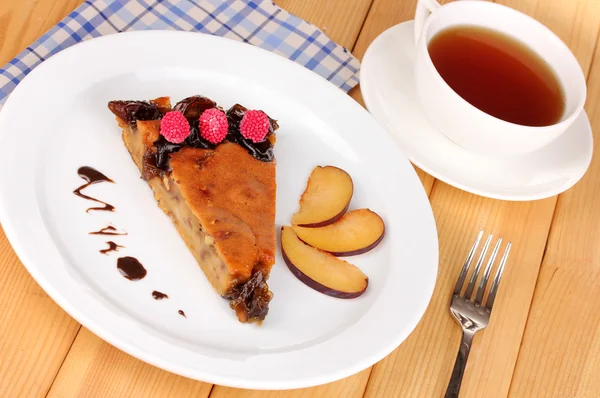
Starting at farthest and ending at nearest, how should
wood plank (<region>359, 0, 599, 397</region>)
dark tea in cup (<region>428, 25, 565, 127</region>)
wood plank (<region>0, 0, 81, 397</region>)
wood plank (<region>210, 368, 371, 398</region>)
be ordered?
dark tea in cup (<region>428, 25, 565, 127</region>)
wood plank (<region>359, 0, 599, 397</region>)
wood plank (<region>210, 368, 371, 398</region>)
wood plank (<region>0, 0, 81, 397</region>)

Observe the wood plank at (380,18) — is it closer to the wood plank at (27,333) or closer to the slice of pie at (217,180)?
the slice of pie at (217,180)

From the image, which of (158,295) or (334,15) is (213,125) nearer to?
(158,295)

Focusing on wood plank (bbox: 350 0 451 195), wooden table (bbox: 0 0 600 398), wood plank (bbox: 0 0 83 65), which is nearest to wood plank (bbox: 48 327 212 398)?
wooden table (bbox: 0 0 600 398)

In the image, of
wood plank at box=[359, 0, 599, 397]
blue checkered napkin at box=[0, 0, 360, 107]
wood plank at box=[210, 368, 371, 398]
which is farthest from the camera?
blue checkered napkin at box=[0, 0, 360, 107]

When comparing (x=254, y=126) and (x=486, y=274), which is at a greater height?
(x=254, y=126)

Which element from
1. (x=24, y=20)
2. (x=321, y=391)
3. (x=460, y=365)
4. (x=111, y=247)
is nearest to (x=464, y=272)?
(x=460, y=365)

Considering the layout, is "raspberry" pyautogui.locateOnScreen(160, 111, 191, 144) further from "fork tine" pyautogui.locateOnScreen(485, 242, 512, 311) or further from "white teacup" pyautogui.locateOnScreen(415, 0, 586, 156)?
"fork tine" pyautogui.locateOnScreen(485, 242, 512, 311)

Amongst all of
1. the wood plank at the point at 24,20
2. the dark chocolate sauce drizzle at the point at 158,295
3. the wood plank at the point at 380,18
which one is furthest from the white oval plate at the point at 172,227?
the wood plank at the point at 380,18

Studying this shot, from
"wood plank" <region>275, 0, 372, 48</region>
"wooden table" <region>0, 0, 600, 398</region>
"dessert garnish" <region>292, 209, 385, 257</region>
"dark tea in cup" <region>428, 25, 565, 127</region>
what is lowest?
"wooden table" <region>0, 0, 600, 398</region>
